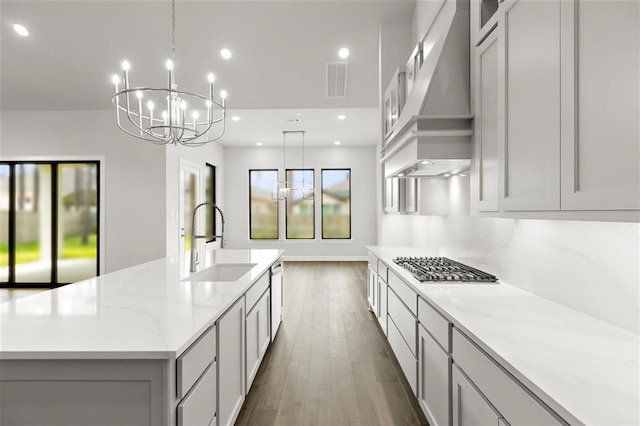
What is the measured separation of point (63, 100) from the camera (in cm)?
589

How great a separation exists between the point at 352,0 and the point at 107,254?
17.8 ft

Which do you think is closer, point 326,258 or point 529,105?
point 529,105

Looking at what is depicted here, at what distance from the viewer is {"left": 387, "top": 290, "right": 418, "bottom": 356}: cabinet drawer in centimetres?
239

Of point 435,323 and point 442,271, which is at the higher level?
point 442,271

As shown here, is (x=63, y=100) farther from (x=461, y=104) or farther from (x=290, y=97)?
(x=461, y=104)

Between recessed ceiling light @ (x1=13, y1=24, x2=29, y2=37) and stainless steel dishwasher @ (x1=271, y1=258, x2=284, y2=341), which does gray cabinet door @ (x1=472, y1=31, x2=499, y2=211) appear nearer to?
stainless steel dishwasher @ (x1=271, y1=258, x2=284, y2=341)

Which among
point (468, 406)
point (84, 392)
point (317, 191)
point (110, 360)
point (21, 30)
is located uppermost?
point (21, 30)

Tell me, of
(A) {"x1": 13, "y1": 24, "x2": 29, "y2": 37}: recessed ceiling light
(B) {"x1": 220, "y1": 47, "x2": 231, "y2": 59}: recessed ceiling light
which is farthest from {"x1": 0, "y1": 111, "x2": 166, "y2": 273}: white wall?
(B) {"x1": 220, "y1": 47, "x2": 231, "y2": 59}: recessed ceiling light

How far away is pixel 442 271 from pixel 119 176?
222 inches

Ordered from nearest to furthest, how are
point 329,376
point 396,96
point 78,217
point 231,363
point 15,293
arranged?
1. point 231,363
2. point 329,376
3. point 396,96
4. point 15,293
5. point 78,217

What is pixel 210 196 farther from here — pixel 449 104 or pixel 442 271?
pixel 449 104

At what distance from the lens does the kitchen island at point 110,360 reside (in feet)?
4.09

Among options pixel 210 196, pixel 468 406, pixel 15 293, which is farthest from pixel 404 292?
pixel 210 196

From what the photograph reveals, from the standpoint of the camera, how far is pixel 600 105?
1.07 meters
